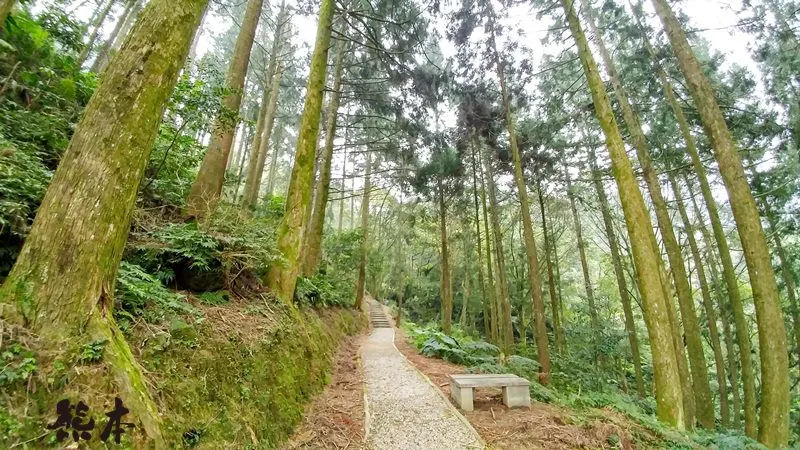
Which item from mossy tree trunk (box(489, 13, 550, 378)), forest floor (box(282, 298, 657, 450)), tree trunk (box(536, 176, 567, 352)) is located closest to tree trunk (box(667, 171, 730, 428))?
tree trunk (box(536, 176, 567, 352))

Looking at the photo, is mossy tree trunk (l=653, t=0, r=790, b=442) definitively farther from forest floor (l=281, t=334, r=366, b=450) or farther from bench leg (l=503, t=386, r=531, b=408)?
forest floor (l=281, t=334, r=366, b=450)

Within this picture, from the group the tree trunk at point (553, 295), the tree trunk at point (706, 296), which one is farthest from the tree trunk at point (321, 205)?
the tree trunk at point (706, 296)

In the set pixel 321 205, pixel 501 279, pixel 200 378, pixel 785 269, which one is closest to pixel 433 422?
pixel 200 378

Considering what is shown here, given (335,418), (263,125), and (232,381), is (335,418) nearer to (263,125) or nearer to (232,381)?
(232,381)

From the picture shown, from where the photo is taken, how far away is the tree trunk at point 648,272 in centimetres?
467

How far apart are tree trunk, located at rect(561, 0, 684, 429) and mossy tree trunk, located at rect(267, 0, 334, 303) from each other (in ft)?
16.2

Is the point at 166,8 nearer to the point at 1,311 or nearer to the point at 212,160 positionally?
the point at 1,311

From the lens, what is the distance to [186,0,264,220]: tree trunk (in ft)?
16.8

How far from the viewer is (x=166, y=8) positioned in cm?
265

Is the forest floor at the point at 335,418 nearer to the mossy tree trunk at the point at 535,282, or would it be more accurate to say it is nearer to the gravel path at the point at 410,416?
the gravel path at the point at 410,416

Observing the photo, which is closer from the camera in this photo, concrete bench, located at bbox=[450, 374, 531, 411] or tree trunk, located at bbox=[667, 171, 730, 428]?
concrete bench, located at bbox=[450, 374, 531, 411]

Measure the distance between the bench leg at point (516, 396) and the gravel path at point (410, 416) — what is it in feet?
2.88

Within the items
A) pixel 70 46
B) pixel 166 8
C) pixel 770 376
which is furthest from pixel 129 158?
pixel 770 376

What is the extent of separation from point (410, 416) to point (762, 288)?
5.19 meters
